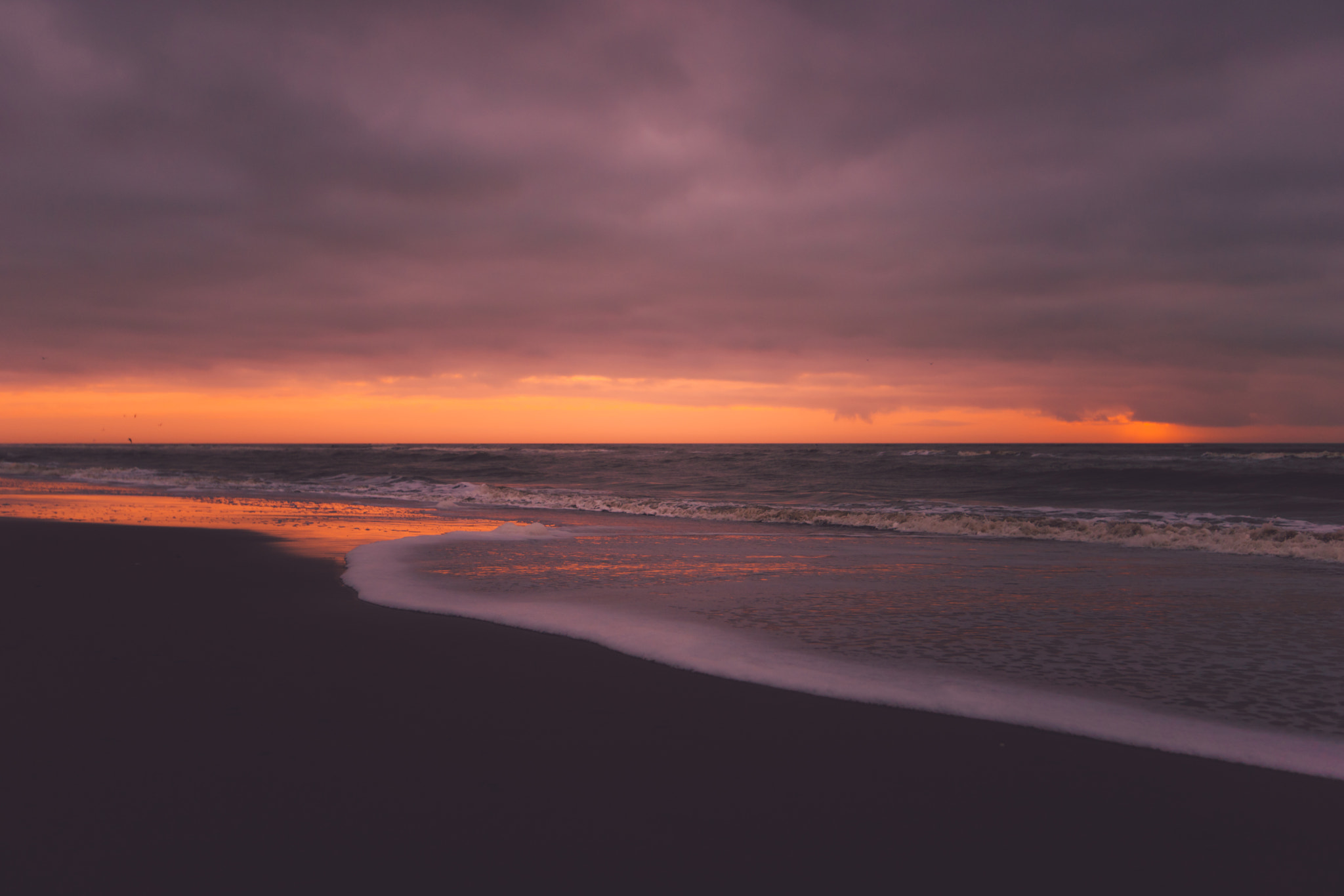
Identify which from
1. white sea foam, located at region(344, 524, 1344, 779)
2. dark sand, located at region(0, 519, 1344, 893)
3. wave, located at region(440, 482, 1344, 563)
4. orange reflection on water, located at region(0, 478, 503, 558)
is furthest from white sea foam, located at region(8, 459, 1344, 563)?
dark sand, located at region(0, 519, 1344, 893)

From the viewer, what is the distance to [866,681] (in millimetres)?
4895

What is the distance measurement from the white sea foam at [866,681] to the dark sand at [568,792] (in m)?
0.20

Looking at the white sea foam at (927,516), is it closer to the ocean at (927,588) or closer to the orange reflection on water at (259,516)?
the ocean at (927,588)

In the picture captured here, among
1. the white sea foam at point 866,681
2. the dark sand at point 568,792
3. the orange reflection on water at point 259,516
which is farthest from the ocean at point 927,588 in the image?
the dark sand at point 568,792

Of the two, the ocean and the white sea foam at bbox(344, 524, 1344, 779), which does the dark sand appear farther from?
the ocean

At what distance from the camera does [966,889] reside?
2.61 metres

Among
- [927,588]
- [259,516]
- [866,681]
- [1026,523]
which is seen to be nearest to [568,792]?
[866,681]

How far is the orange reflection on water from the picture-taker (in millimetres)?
13180

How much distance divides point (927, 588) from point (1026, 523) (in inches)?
316

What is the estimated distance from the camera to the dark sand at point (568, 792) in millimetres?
2686

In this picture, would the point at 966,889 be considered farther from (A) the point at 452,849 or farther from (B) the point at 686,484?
(B) the point at 686,484

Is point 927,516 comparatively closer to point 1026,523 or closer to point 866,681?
point 1026,523

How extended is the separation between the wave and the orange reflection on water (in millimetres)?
3659

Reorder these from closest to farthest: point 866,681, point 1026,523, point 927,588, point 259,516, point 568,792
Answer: point 568,792 < point 866,681 < point 927,588 < point 1026,523 < point 259,516
